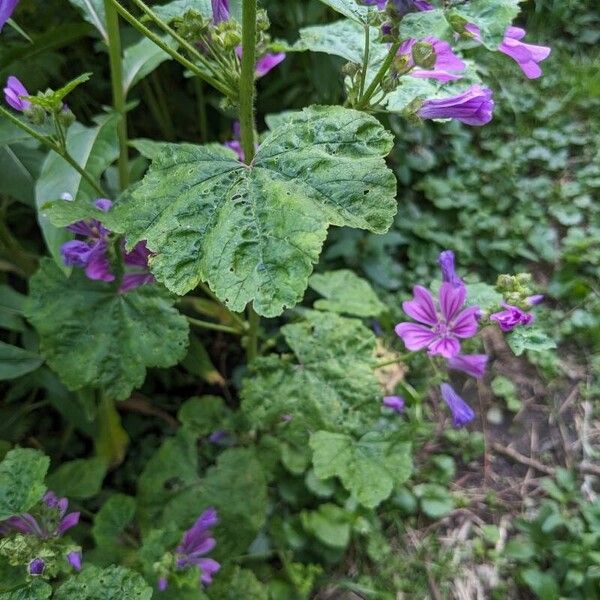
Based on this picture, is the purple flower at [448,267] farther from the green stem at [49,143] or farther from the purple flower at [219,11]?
the green stem at [49,143]

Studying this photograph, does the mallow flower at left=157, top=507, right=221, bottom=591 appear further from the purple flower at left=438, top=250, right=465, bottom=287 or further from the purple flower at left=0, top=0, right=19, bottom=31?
the purple flower at left=0, top=0, right=19, bottom=31

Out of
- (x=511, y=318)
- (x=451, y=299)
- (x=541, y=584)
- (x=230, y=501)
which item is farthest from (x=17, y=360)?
(x=541, y=584)

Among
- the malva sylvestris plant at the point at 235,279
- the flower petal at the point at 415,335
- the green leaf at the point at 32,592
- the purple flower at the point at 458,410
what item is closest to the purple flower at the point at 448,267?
the malva sylvestris plant at the point at 235,279

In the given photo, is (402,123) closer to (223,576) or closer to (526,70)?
(526,70)

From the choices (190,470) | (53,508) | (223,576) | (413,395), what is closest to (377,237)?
(413,395)

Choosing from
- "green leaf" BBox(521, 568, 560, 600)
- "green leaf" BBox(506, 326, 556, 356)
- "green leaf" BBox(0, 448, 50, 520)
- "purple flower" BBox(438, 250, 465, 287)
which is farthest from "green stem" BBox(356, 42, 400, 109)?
"green leaf" BBox(521, 568, 560, 600)

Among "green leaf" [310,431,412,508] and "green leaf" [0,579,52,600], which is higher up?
"green leaf" [0,579,52,600]
